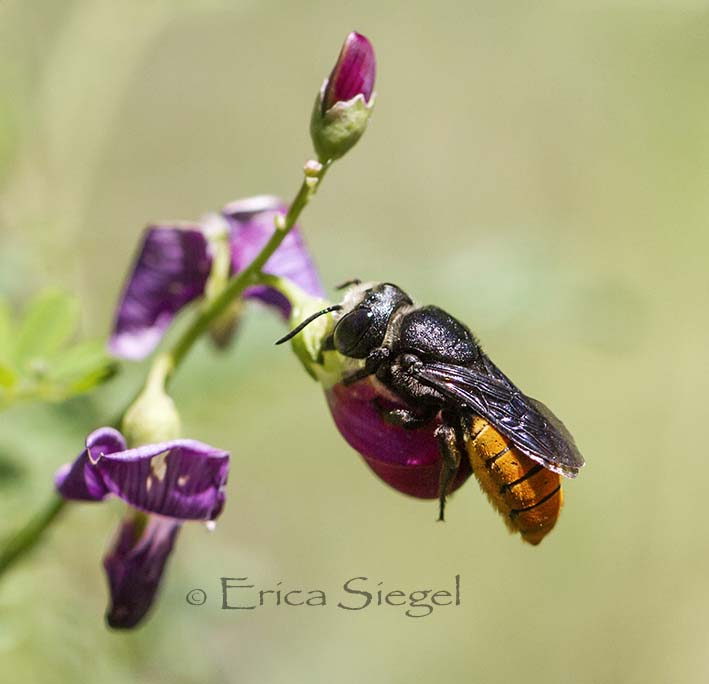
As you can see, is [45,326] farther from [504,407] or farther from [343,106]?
[504,407]

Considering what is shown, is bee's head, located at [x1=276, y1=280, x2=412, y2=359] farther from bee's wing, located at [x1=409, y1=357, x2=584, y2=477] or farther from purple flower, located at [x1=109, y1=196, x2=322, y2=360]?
purple flower, located at [x1=109, y1=196, x2=322, y2=360]

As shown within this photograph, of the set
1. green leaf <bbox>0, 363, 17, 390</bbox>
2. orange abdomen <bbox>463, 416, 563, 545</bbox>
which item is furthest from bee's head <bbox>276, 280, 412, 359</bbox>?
green leaf <bbox>0, 363, 17, 390</bbox>

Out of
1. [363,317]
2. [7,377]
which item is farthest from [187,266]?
[363,317]

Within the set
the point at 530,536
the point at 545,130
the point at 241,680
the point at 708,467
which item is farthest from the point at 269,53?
the point at 530,536

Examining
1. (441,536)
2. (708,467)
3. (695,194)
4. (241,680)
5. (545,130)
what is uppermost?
(545,130)

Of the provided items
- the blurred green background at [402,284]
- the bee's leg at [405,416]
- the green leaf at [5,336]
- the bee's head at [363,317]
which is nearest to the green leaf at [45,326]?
the green leaf at [5,336]

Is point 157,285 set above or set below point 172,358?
above

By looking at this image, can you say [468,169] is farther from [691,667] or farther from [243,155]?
[691,667]
